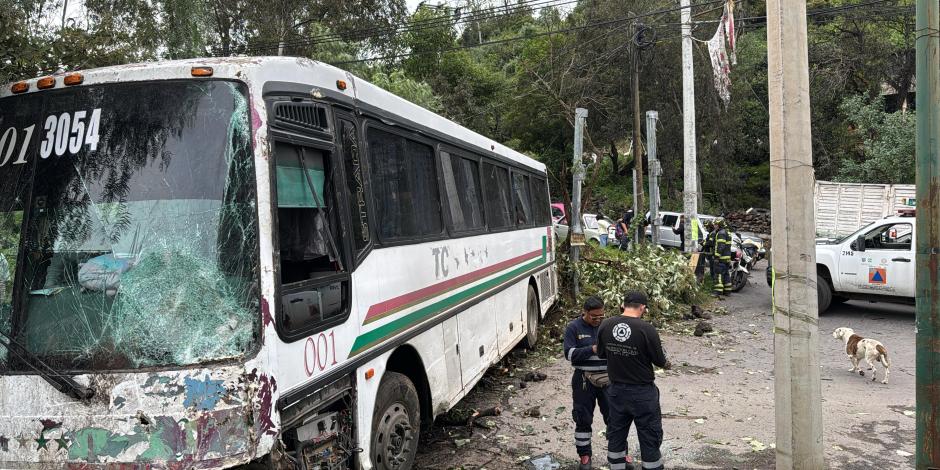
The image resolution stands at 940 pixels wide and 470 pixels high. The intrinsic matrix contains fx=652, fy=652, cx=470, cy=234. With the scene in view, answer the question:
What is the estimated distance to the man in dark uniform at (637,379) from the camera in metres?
4.64

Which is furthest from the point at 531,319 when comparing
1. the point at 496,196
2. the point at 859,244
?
the point at 859,244

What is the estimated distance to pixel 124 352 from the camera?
3203 millimetres

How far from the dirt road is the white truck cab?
1222mm

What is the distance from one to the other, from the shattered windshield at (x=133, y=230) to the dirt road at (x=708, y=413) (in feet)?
10.3

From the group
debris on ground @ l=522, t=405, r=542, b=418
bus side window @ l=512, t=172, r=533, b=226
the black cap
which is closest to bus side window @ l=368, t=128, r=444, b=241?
the black cap

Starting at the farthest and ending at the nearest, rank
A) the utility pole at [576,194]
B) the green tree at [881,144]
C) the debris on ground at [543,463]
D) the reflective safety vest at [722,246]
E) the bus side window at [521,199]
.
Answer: the green tree at [881,144] → the reflective safety vest at [722,246] → the utility pole at [576,194] → the bus side window at [521,199] → the debris on ground at [543,463]

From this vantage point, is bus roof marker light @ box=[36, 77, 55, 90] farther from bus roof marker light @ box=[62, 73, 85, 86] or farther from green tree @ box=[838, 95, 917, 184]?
green tree @ box=[838, 95, 917, 184]

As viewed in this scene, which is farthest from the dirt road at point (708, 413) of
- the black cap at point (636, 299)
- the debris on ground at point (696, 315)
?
the debris on ground at point (696, 315)

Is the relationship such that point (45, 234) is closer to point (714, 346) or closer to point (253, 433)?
point (253, 433)

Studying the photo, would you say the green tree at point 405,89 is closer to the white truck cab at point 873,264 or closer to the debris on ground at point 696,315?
the debris on ground at point 696,315

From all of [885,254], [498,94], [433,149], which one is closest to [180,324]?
[433,149]

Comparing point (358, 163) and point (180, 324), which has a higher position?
point (358, 163)

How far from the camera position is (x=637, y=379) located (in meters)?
4.65

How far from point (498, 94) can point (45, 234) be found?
35.8 meters
